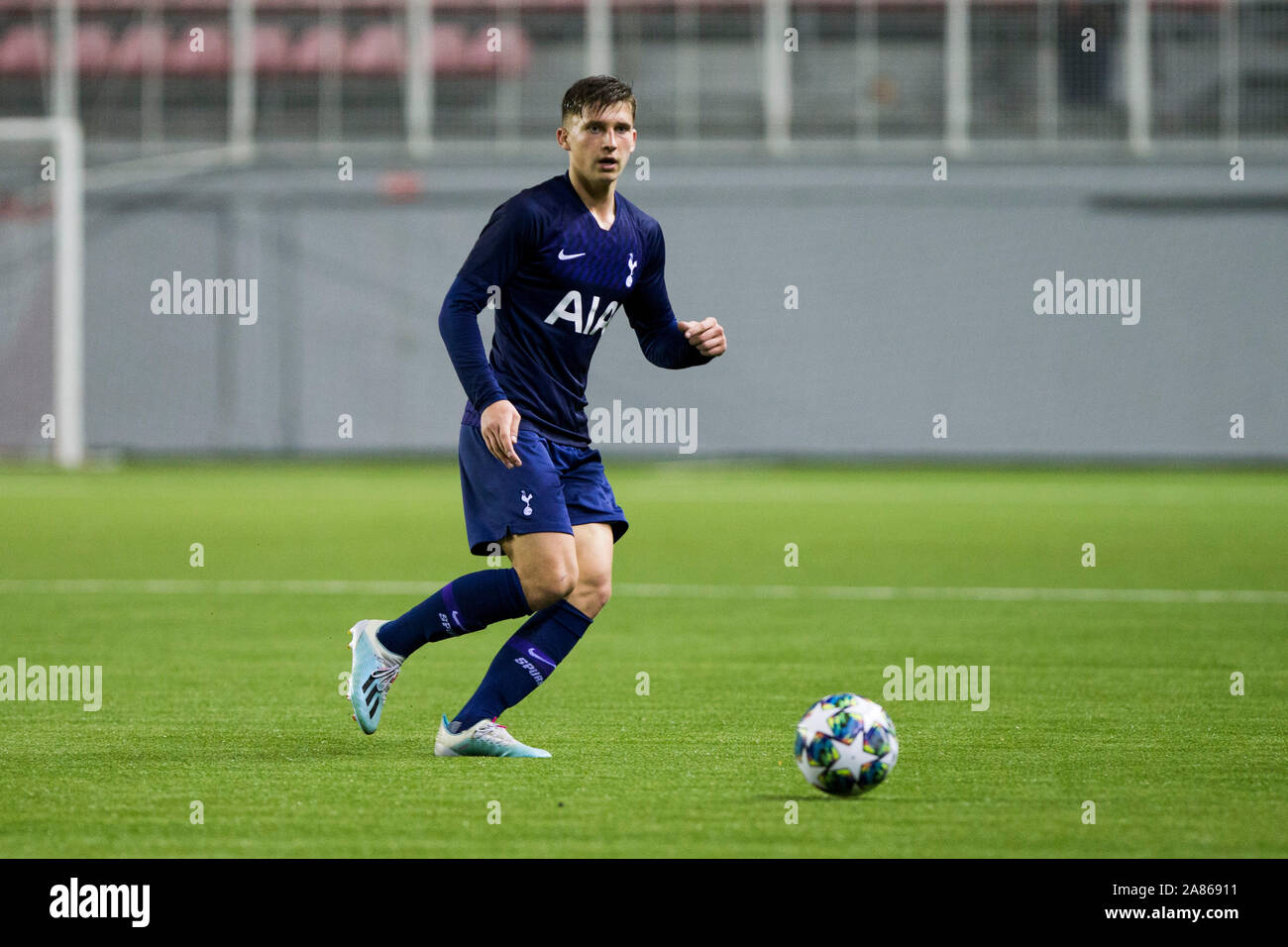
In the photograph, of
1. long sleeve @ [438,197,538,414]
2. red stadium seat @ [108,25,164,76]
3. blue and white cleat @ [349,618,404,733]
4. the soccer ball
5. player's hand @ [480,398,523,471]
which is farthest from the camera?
red stadium seat @ [108,25,164,76]

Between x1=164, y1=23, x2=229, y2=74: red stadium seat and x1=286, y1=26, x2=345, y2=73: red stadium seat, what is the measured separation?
1013mm

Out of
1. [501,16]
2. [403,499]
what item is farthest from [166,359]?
[403,499]

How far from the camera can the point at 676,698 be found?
7.45 meters

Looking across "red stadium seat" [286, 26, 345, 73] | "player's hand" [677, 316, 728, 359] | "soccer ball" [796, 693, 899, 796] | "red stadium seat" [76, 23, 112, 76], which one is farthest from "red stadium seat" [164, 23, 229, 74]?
"soccer ball" [796, 693, 899, 796]

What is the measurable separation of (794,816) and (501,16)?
80.2 ft

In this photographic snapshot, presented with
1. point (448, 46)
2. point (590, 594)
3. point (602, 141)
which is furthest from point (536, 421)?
point (448, 46)

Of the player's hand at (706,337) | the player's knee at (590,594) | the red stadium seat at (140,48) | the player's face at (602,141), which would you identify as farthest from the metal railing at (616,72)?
the player's knee at (590,594)

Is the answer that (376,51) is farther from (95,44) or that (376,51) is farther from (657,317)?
(657,317)

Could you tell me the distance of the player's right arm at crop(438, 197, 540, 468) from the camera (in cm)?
574

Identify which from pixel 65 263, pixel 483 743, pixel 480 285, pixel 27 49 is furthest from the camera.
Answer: pixel 27 49

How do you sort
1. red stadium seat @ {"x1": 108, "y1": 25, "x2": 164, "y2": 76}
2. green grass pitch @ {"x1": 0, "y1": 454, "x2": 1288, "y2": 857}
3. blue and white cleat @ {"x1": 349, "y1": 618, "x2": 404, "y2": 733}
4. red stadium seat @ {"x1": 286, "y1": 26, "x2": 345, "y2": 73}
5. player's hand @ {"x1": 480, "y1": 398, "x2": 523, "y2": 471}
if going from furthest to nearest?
red stadium seat @ {"x1": 286, "y1": 26, "x2": 345, "y2": 73}
red stadium seat @ {"x1": 108, "y1": 25, "x2": 164, "y2": 76}
blue and white cleat @ {"x1": 349, "y1": 618, "x2": 404, "y2": 733}
player's hand @ {"x1": 480, "y1": 398, "x2": 523, "y2": 471}
green grass pitch @ {"x1": 0, "y1": 454, "x2": 1288, "y2": 857}

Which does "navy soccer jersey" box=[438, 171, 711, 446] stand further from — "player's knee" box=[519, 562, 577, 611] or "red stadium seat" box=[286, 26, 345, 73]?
"red stadium seat" box=[286, 26, 345, 73]

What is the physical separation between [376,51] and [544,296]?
2301cm

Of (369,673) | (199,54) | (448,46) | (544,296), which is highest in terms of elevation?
(448,46)
